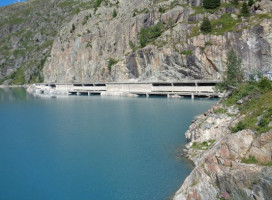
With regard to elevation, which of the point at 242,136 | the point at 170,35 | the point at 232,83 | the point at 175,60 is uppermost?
the point at 170,35

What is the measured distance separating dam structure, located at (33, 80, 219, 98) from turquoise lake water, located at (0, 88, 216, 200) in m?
23.0

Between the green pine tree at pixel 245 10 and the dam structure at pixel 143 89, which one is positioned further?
the green pine tree at pixel 245 10

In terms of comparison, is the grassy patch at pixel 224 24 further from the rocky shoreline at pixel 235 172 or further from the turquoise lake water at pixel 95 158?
the rocky shoreline at pixel 235 172

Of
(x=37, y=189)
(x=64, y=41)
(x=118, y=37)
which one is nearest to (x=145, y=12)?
(x=118, y=37)

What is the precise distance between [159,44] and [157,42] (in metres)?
1.49

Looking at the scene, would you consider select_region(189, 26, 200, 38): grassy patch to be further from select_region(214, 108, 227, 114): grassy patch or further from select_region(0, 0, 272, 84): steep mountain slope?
select_region(214, 108, 227, 114): grassy patch

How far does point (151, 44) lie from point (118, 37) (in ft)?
77.9

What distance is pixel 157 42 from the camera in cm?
8825

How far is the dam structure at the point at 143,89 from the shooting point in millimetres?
75625

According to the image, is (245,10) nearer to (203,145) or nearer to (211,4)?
(211,4)

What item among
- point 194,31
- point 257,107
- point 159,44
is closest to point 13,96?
point 159,44

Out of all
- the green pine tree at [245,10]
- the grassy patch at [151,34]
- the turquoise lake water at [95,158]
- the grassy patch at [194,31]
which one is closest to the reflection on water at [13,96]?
the grassy patch at [151,34]

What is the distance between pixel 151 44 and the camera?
88750mm

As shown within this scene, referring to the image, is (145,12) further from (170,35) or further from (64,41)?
(64,41)
